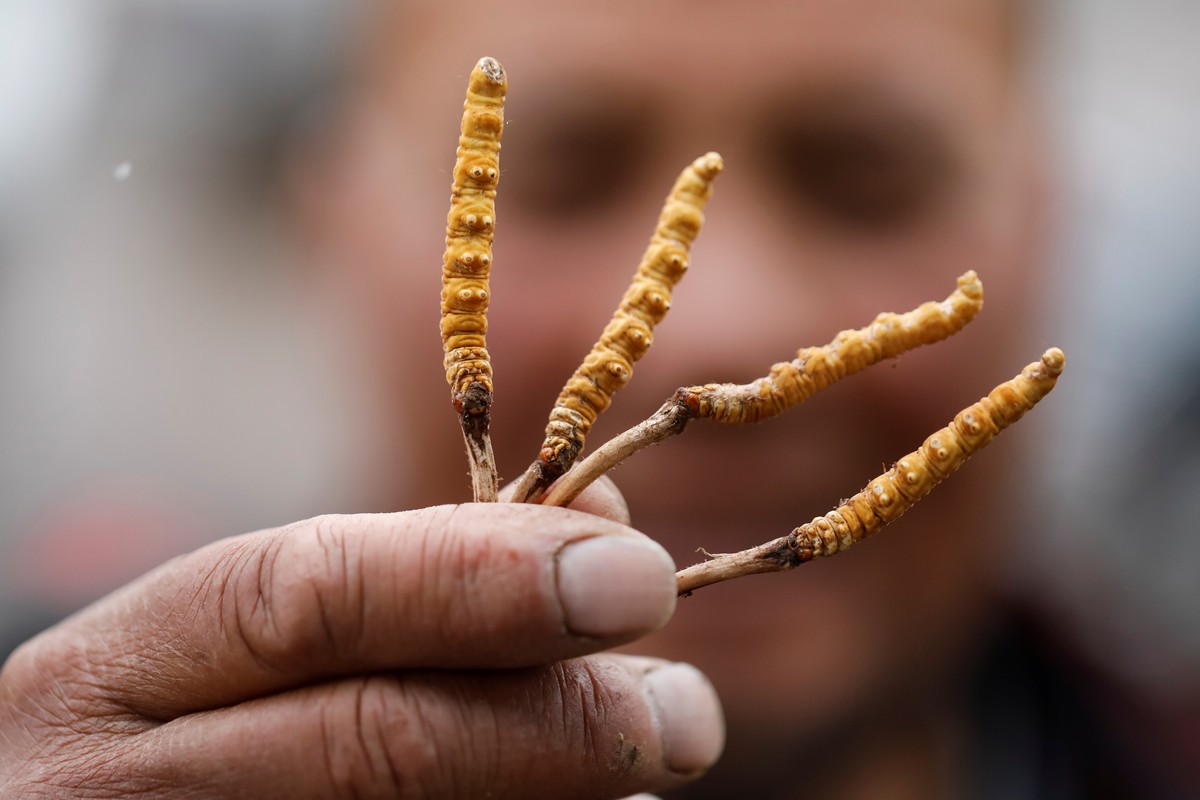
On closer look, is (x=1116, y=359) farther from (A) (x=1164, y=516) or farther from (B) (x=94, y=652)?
(B) (x=94, y=652)

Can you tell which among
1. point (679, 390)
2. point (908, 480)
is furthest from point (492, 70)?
point (908, 480)

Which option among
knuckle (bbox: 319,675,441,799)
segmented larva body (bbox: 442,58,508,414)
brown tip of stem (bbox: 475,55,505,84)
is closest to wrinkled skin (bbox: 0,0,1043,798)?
knuckle (bbox: 319,675,441,799)

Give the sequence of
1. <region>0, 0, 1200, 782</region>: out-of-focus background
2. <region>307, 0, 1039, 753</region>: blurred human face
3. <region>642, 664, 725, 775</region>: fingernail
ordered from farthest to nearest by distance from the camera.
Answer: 1. <region>0, 0, 1200, 782</region>: out-of-focus background
2. <region>307, 0, 1039, 753</region>: blurred human face
3. <region>642, 664, 725, 775</region>: fingernail

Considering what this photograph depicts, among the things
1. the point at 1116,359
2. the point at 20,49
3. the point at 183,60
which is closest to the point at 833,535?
the point at 1116,359

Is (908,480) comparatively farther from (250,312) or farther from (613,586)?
(250,312)

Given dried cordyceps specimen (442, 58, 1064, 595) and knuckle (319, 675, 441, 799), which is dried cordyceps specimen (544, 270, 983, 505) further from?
knuckle (319, 675, 441, 799)

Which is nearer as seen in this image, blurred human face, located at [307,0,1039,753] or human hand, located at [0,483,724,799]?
human hand, located at [0,483,724,799]
